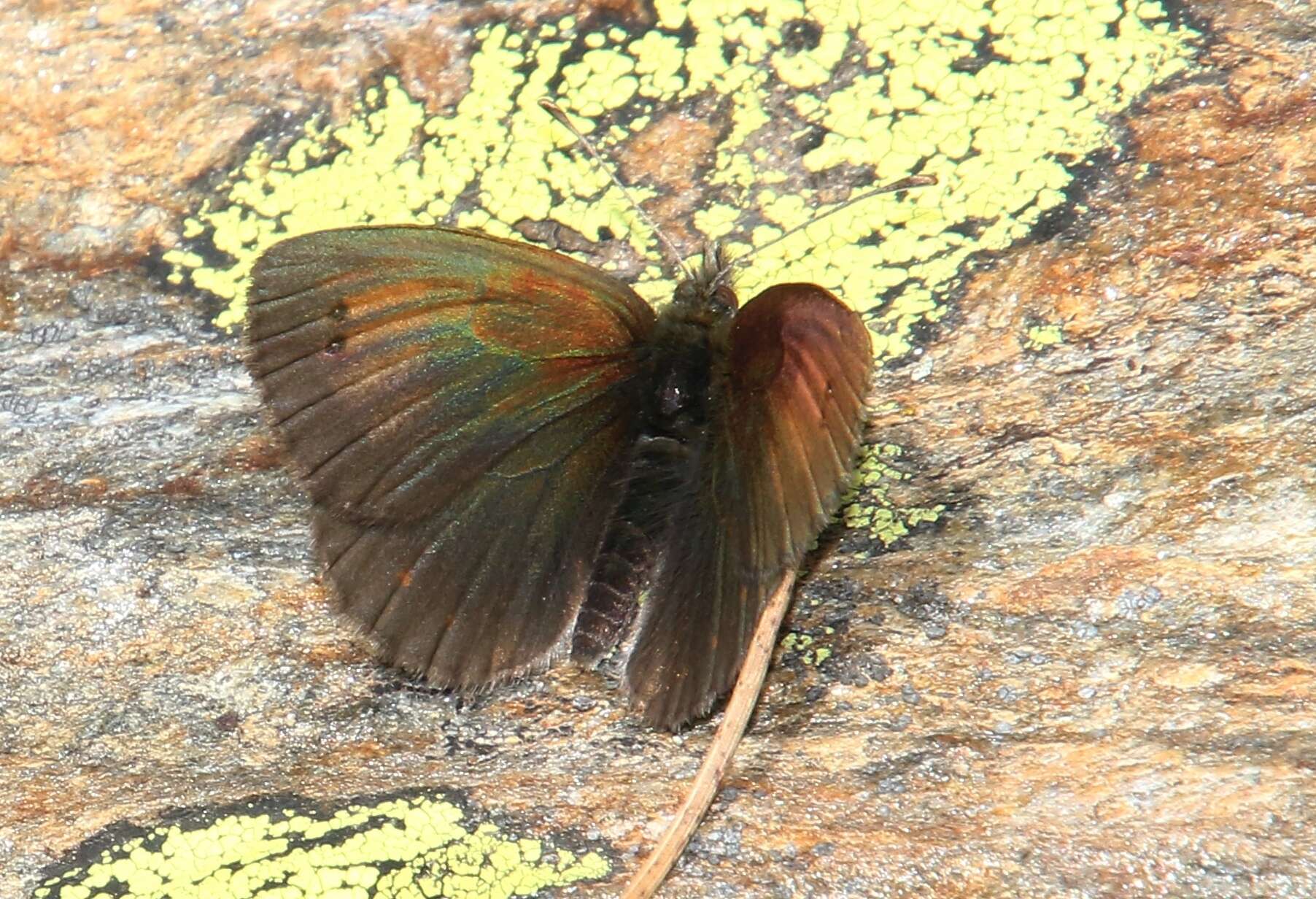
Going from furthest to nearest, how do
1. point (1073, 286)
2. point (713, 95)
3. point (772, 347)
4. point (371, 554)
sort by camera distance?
point (713, 95), point (1073, 286), point (371, 554), point (772, 347)

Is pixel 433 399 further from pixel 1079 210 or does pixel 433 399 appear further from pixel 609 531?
pixel 1079 210

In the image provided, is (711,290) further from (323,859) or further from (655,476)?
(323,859)

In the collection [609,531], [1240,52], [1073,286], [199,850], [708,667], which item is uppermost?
[1240,52]

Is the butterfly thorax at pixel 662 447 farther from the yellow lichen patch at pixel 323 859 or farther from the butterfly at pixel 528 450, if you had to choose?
the yellow lichen patch at pixel 323 859

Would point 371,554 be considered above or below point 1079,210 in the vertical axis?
below

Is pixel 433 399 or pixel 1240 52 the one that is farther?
pixel 1240 52

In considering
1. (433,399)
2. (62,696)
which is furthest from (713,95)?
(62,696)

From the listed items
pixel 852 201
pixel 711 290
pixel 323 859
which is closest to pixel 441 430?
pixel 711 290

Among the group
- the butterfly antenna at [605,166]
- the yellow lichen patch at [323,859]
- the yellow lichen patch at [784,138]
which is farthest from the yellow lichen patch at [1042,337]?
the yellow lichen patch at [323,859]
